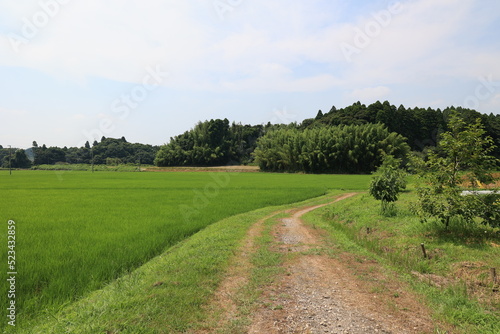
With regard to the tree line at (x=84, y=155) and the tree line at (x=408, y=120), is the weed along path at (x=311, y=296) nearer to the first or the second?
the tree line at (x=408, y=120)

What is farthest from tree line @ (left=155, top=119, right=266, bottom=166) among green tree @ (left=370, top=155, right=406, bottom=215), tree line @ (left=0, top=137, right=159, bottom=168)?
green tree @ (left=370, top=155, right=406, bottom=215)

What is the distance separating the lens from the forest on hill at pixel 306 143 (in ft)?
207

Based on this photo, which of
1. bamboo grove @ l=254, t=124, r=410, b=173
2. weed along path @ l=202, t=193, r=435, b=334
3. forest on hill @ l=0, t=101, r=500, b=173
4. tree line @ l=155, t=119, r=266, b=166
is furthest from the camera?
tree line @ l=155, t=119, r=266, b=166

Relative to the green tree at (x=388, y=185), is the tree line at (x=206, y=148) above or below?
above

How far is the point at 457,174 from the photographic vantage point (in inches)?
362

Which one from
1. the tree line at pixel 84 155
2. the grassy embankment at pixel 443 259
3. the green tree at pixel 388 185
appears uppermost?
the tree line at pixel 84 155

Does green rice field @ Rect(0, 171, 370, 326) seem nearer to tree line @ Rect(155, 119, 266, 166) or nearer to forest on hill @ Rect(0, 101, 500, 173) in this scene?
forest on hill @ Rect(0, 101, 500, 173)

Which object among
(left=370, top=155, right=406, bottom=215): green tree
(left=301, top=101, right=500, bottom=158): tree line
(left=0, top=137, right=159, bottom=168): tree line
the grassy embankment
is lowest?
the grassy embankment

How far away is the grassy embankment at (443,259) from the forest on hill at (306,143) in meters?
29.8

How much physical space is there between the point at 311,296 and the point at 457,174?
23.9 feet

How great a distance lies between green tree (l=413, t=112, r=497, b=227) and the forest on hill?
3040 centimetres

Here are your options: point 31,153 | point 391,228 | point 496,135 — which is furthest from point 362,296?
point 31,153

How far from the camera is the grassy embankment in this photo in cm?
512

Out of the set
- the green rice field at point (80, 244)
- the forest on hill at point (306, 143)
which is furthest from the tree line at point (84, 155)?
the green rice field at point (80, 244)
